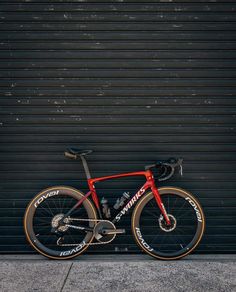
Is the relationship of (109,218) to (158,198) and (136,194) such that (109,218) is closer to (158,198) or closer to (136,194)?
(136,194)

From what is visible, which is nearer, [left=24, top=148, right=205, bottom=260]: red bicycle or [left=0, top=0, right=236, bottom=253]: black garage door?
[left=24, top=148, right=205, bottom=260]: red bicycle

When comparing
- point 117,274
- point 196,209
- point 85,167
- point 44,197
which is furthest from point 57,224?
point 196,209

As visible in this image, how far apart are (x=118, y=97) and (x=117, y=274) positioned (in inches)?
88.6

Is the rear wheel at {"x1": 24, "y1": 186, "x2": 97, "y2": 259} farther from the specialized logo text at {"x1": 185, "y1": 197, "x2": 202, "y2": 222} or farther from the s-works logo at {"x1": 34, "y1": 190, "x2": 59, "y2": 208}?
the specialized logo text at {"x1": 185, "y1": 197, "x2": 202, "y2": 222}

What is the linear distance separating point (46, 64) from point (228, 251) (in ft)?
11.4

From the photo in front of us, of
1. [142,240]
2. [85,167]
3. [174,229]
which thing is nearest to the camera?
[142,240]

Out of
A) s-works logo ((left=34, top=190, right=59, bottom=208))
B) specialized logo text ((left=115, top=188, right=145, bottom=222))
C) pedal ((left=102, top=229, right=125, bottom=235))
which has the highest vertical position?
s-works logo ((left=34, top=190, right=59, bottom=208))

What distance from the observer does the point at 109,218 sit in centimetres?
543

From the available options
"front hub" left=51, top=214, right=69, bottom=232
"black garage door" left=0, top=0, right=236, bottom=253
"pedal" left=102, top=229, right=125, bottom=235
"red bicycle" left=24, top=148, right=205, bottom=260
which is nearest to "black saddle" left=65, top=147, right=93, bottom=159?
"red bicycle" left=24, top=148, right=205, bottom=260

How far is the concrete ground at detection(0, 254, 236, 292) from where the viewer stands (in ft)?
14.6

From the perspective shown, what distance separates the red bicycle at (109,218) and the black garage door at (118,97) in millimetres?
249

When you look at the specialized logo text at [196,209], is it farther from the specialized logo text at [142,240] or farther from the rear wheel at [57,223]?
the rear wheel at [57,223]

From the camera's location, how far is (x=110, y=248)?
5.62 metres

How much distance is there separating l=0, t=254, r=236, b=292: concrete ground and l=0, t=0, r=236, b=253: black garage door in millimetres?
416
